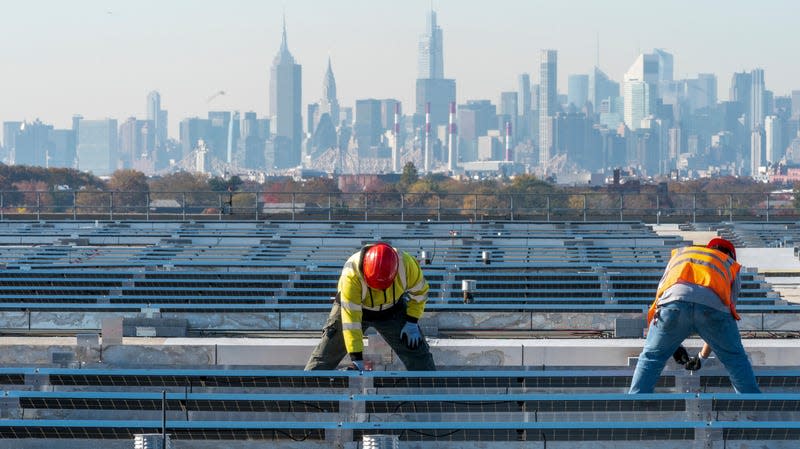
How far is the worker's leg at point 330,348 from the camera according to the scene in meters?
15.0

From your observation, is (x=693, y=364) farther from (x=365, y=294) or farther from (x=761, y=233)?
(x=761, y=233)

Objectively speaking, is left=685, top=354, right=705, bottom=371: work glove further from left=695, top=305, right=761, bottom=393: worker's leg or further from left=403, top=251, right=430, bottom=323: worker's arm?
left=403, top=251, right=430, bottom=323: worker's arm

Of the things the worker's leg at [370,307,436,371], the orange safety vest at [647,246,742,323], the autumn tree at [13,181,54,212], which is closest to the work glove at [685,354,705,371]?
the orange safety vest at [647,246,742,323]

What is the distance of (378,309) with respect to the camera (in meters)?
14.9

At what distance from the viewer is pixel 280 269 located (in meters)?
27.1

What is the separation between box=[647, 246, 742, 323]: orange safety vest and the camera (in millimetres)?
13656

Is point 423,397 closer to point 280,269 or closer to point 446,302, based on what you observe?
point 446,302

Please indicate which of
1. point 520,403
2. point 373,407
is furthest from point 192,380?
point 520,403

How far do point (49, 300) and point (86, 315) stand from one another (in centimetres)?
202

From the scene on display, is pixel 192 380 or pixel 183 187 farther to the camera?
pixel 183 187

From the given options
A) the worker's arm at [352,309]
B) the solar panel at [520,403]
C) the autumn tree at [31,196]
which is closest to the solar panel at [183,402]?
the solar panel at [520,403]

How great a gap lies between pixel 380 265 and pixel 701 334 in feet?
8.98

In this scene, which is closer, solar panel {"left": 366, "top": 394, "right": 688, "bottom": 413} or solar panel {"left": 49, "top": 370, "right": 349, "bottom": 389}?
solar panel {"left": 366, "top": 394, "right": 688, "bottom": 413}

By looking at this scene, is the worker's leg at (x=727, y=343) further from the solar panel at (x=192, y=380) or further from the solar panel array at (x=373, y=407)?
the solar panel at (x=192, y=380)
